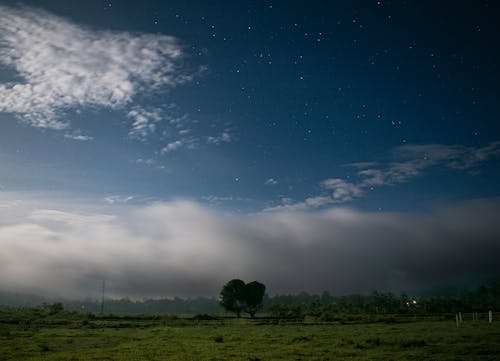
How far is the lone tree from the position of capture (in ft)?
441

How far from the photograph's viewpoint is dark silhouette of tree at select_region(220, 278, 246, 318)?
134 metres

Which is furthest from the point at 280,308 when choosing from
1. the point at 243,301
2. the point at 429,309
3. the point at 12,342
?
the point at 12,342

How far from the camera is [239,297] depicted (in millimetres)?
135250

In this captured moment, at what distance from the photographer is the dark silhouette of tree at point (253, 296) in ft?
445

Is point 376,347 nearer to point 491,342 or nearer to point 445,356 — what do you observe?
point 445,356

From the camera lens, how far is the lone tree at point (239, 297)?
5290 inches

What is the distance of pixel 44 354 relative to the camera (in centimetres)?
3247

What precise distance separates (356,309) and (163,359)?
141 metres

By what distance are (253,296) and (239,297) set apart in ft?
16.3

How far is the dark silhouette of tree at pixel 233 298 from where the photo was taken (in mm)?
134125

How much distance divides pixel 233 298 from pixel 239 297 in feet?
7.04

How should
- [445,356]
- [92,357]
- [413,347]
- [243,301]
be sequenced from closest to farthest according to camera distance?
[445,356]
[92,357]
[413,347]
[243,301]

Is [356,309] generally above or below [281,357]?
below

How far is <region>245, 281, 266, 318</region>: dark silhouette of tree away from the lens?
135500 millimetres
